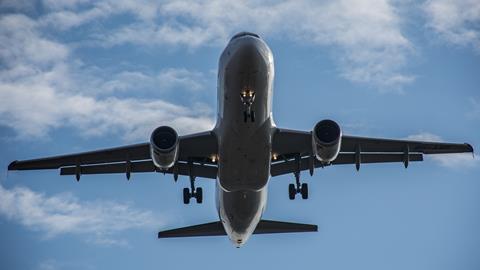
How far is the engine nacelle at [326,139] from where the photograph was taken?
2867 cm

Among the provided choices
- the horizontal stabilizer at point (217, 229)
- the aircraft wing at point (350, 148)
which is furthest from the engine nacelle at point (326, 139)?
the horizontal stabilizer at point (217, 229)

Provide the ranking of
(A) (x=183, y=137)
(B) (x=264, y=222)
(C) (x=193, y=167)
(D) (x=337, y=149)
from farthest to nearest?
(B) (x=264, y=222) < (C) (x=193, y=167) < (A) (x=183, y=137) < (D) (x=337, y=149)

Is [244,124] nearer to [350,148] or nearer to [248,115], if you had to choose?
[248,115]

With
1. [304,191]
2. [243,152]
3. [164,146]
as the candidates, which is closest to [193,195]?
[304,191]

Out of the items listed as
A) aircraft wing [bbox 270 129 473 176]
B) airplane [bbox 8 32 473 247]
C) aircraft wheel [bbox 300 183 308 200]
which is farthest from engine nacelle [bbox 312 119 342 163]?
aircraft wheel [bbox 300 183 308 200]

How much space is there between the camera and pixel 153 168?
3500 cm

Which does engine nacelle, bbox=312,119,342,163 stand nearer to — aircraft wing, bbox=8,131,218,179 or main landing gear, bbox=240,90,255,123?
main landing gear, bbox=240,90,255,123

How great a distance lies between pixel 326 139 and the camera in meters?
28.8

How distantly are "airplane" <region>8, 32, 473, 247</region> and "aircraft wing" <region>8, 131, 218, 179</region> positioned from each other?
0.04 m

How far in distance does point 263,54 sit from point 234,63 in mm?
1127

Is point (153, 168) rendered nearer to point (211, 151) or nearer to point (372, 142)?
point (211, 151)

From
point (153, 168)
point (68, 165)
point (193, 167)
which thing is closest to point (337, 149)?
point (193, 167)

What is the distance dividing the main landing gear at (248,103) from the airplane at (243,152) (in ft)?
0.06

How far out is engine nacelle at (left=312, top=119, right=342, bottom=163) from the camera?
28.7 meters
